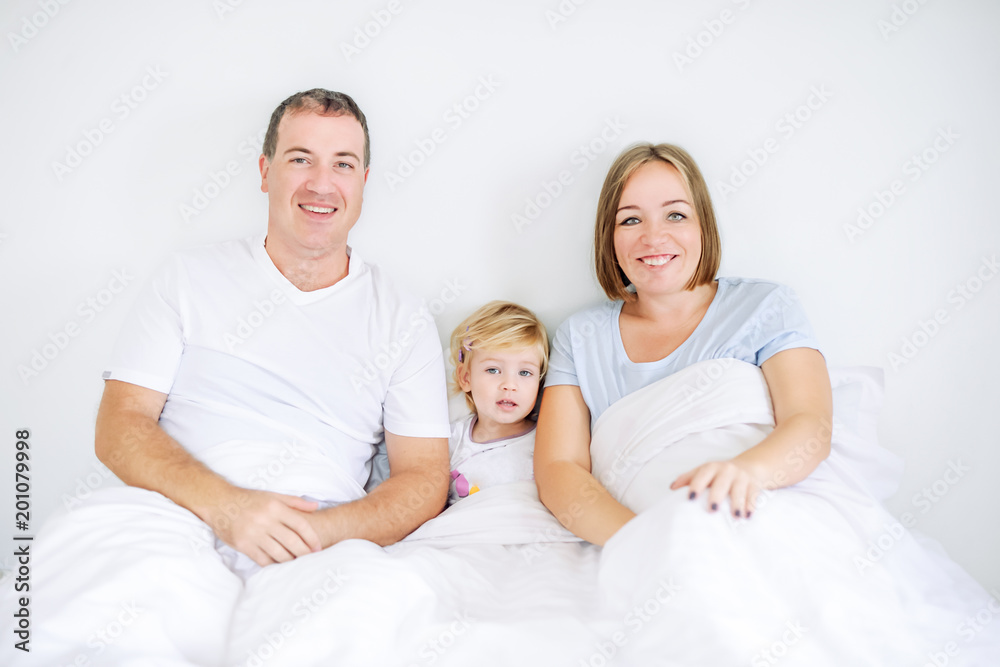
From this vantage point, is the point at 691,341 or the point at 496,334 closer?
the point at 691,341

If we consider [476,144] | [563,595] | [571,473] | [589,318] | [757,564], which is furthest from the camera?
[476,144]

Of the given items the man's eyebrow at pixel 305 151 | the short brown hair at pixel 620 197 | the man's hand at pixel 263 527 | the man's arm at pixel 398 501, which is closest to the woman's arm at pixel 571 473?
the man's arm at pixel 398 501

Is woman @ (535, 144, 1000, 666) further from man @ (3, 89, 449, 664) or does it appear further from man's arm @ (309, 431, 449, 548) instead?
man @ (3, 89, 449, 664)

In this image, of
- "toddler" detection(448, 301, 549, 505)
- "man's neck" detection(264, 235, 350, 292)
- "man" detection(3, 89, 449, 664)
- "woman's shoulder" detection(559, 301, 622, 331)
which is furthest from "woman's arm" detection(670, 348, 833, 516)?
"man's neck" detection(264, 235, 350, 292)

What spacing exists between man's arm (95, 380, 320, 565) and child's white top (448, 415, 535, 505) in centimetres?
41

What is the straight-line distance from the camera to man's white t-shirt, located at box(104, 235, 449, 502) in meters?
1.34

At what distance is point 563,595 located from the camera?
3.66ft

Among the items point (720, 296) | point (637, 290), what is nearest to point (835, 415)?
point (720, 296)

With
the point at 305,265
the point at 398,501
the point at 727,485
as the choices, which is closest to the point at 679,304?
the point at 727,485

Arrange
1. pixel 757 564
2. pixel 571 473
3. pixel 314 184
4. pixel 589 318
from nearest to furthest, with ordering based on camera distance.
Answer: pixel 757 564
pixel 571 473
pixel 314 184
pixel 589 318

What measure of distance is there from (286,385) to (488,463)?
0.51m

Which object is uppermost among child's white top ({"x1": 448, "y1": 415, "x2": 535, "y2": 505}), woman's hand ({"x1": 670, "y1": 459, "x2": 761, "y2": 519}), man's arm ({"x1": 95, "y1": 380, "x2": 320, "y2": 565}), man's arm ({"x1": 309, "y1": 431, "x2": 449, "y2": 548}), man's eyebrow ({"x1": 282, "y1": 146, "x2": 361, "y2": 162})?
man's eyebrow ({"x1": 282, "y1": 146, "x2": 361, "y2": 162})

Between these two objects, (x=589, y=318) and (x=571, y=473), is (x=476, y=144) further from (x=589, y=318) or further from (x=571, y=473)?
(x=571, y=473)

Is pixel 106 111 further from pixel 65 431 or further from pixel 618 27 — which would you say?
pixel 618 27
